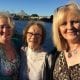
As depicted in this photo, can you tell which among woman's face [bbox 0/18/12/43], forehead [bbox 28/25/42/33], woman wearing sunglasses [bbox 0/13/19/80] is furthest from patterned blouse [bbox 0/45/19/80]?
forehead [bbox 28/25/42/33]

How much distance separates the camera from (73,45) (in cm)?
439

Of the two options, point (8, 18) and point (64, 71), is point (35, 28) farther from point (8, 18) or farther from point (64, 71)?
point (64, 71)

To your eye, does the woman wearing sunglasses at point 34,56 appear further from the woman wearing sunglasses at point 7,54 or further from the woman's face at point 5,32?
the woman's face at point 5,32

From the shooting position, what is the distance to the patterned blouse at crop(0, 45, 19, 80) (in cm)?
481

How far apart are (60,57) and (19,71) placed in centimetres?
86

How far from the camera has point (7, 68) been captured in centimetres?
482

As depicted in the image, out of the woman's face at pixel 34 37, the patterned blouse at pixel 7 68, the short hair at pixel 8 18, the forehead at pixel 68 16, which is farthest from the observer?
the woman's face at pixel 34 37

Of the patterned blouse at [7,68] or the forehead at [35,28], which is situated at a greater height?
the forehead at [35,28]

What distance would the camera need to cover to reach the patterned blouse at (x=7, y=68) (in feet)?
15.8

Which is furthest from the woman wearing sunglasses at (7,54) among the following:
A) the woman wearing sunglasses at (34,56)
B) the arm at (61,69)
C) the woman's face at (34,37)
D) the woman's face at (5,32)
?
the arm at (61,69)

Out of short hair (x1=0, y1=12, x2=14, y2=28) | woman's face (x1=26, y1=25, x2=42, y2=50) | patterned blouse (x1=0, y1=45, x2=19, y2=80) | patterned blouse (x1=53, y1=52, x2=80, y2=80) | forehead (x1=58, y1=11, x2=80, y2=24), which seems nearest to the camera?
patterned blouse (x1=53, y1=52, x2=80, y2=80)

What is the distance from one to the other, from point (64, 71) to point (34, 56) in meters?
0.92

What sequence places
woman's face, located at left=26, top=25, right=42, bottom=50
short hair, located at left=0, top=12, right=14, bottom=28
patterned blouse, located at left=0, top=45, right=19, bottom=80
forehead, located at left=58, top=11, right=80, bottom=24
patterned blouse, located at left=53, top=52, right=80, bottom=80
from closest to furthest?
patterned blouse, located at left=53, top=52, right=80, bottom=80 < forehead, located at left=58, top=11, right=80, bottom=24 < patterned blouse, located at left=0, top=45, right=19, bottom=80 < short hair, located at left=0, top=12, right=14, bottom=28 < woman's face, located at left=26, top=25, right=42, bottom=50

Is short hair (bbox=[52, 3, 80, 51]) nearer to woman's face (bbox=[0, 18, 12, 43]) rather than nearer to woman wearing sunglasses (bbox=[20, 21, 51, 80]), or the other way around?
woman wearing sunglasses (bbox=[20, 21, 51, 80])
